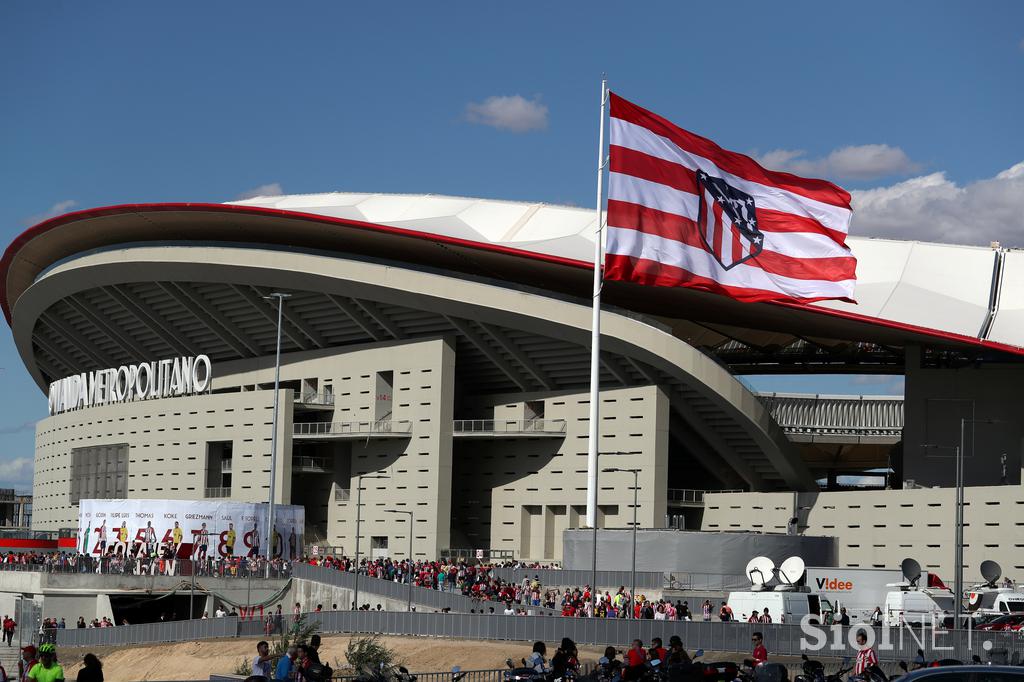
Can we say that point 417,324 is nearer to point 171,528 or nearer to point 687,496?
point 687,496

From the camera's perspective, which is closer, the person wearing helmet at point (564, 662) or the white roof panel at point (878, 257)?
the person wearing helmet at point (564, 662)

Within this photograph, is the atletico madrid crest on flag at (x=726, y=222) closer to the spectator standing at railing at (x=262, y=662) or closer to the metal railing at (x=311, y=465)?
the spectator standing at railing at (x=262, y=662)

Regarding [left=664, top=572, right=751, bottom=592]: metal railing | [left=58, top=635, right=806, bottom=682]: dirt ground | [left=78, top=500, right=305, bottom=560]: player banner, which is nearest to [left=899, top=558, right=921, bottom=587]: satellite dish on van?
[left=664, top=572, right=751, bottom=592]: metal railing

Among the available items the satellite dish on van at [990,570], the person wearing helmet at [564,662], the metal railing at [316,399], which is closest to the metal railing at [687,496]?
the satellite dish on van at [990,570]

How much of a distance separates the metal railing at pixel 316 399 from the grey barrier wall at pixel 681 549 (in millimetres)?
20284

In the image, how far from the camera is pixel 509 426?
66.8 m

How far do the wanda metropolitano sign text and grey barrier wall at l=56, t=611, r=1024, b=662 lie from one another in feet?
114

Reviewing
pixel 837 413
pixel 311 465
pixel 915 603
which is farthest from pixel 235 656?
pixel 837 413

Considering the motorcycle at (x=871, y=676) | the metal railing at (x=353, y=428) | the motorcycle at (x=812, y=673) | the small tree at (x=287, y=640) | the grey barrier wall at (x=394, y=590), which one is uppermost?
the metal railing at (x=353, y=428)

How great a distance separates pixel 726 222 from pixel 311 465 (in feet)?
120

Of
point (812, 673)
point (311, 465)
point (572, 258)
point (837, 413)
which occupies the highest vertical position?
point (572, 258)

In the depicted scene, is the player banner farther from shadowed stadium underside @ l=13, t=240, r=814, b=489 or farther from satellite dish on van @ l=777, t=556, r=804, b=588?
satellite dish on van @ l=777, t=556, r=804, b=588

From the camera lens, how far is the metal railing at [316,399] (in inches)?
2758

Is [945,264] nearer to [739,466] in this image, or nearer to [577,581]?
[739,466]
